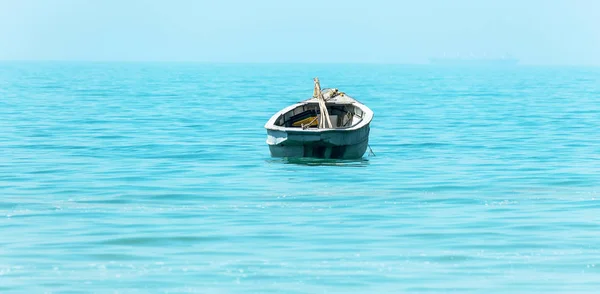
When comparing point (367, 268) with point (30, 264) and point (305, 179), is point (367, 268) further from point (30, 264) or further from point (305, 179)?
point (305, 179)

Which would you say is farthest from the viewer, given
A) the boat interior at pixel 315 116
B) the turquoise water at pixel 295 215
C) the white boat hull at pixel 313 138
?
the boat interior at pixel 315 116

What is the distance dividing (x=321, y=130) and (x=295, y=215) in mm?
9552

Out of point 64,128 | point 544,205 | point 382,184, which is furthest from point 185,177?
point 64,128

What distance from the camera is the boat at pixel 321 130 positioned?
3183 cm

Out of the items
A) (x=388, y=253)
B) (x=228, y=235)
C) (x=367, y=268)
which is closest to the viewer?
(x=367, y=268)

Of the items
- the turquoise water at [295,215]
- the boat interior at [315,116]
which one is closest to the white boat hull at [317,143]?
the turquoise water at [295,215]

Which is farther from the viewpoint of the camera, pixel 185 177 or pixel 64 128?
pixel 64 128

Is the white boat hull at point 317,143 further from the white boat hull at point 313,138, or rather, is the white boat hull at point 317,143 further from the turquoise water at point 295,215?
the turquoise water at point 295,215

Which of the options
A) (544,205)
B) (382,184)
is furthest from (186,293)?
(382,184)

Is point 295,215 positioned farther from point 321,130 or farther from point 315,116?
point 315,116

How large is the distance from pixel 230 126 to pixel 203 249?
34263 mm

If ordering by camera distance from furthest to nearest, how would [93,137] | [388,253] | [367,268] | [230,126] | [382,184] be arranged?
[230,126] < [93,137] < [382,184] < [388,253] < [367,268]

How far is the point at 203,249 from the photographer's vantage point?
18.5m

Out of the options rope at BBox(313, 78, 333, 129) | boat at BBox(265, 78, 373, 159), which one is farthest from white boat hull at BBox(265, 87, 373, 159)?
rope at BBox(313, 78, 333, 129)
